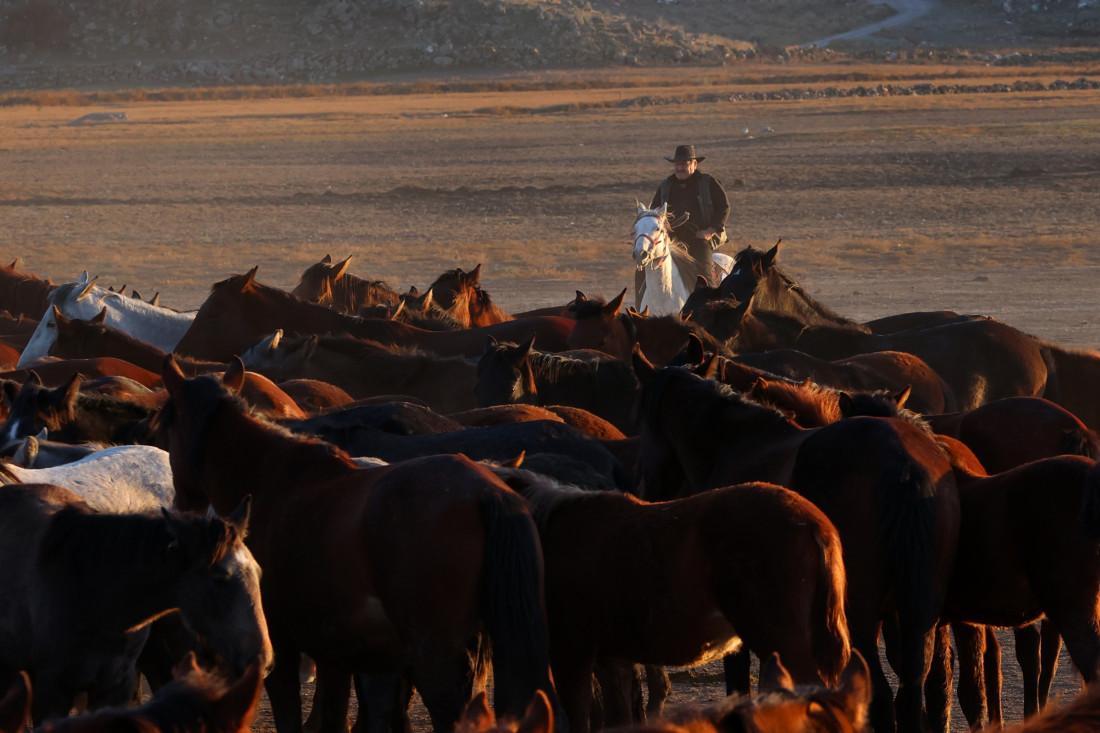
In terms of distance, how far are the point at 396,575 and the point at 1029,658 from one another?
9.23 feet

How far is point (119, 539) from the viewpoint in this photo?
4.02m

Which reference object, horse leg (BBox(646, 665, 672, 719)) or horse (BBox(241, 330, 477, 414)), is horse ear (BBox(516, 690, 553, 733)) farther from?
horse (BBox(241, 330, 477, 414))

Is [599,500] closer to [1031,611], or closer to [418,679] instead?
[418,679]

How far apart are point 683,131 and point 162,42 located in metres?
43.9

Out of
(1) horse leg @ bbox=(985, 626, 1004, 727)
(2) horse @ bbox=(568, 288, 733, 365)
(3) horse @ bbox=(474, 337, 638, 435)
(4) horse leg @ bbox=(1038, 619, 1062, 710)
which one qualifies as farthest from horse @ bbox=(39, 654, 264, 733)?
(2) horse @ bbox=(568, 288, 733, 365)

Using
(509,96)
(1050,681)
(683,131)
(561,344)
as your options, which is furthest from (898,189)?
(509,96)

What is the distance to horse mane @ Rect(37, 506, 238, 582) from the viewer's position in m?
3.84

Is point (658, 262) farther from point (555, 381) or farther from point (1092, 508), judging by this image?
point (1092, 508)

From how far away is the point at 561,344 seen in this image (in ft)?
31.0

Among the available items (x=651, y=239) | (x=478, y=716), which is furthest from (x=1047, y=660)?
(x=651, y=239)

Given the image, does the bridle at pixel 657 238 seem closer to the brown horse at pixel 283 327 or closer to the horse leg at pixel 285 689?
the brown horse at pixel 283 327

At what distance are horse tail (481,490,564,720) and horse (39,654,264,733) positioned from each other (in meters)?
1.57

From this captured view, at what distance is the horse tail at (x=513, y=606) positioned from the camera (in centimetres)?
385

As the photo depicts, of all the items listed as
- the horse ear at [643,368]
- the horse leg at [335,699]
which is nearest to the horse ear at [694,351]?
the horse ear at [643,368]
